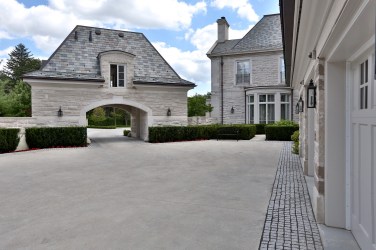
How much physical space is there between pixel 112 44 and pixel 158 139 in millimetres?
7179

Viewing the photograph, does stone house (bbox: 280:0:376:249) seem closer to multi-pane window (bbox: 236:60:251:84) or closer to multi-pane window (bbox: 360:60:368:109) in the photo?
multi-pane window (bbox: 360:60:368:109)

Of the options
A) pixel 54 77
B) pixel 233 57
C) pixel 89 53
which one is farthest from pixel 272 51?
pixel 54 77

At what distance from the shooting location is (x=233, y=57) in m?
21.4

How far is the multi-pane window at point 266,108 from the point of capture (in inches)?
788

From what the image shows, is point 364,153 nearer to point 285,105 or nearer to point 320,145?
point 320,145

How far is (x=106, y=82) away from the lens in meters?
15.8

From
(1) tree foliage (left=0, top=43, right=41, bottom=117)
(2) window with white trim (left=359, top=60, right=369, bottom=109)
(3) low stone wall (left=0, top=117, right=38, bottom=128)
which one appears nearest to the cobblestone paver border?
(2) window with white trim (left=359, top=60, right=369, bottom=109)

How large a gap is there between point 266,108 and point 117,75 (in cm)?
1101

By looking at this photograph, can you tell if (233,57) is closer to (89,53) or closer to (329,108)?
(89,53)

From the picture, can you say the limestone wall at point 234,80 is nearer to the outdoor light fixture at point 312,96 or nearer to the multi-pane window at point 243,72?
the multi-pane window at point 243,72

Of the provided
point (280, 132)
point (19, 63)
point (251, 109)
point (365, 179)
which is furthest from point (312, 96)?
point (19, 63)

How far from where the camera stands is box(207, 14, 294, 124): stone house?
19953mm

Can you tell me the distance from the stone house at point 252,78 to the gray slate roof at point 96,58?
5039mm

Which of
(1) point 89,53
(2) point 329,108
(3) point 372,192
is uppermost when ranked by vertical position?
(1) point 89,53
